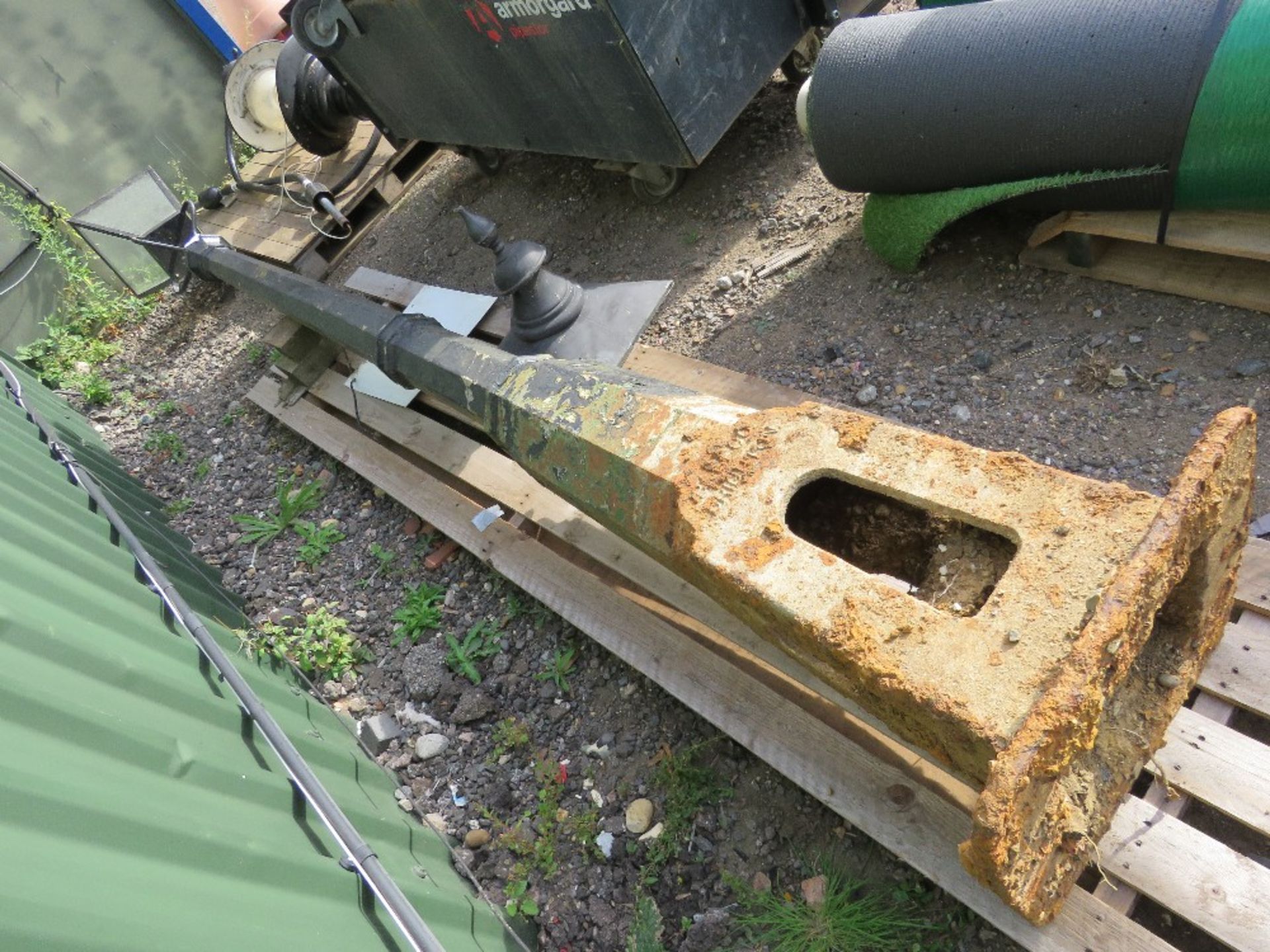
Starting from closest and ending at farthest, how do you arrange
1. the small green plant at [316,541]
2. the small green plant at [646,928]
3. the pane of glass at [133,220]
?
the small green plant at [646,928], the small green plant at [316,541], the pane of glass at [133,220]

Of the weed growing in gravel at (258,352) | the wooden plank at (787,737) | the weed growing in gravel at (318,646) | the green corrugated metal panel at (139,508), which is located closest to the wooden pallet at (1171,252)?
the wooden plank at (787,737)

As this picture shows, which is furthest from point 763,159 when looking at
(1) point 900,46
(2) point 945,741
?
(2) point 945,741

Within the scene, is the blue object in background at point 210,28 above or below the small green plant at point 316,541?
above

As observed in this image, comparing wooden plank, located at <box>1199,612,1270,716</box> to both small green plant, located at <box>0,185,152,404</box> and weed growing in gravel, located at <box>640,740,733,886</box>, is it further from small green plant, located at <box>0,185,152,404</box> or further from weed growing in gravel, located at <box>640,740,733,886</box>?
small green plant, located at <box>0,185,152,404</box>

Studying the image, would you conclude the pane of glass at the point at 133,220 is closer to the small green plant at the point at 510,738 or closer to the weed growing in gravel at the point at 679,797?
the small green plant at the point at 510,738

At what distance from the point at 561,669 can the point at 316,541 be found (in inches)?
64.8

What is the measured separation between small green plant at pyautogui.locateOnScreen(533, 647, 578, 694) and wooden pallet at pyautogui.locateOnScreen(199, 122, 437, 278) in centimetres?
361

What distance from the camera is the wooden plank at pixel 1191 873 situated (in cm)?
150

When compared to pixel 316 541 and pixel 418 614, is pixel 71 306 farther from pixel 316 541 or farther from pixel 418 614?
pixel 418 614

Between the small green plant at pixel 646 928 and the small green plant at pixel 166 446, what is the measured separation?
3.98m

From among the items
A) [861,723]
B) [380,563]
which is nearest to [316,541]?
[380,563]

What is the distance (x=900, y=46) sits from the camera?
2828 mm

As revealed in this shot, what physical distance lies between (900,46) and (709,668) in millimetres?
2346

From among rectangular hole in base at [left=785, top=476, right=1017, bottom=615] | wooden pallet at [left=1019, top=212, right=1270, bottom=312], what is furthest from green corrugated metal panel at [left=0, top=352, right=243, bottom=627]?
wooden pallet at [left=1019, top=212, right=1270, bottom=312]
